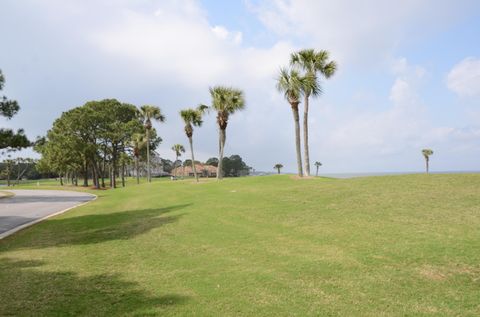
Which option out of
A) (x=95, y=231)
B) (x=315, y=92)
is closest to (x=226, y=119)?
(x=315, y=92)

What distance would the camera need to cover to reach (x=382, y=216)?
41.1ft

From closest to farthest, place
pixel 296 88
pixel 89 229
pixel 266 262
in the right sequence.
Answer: pixel 266 262, pixel 89 229, pixel 296 88

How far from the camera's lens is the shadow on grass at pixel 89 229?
12.4 m

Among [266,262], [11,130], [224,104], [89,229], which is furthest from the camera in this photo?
[224,104]

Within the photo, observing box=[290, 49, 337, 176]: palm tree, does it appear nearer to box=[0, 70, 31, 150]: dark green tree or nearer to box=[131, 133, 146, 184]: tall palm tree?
box=[0, 70, 31, 150]: dark green tree

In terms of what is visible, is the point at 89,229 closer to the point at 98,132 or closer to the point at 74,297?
the point at 74,297

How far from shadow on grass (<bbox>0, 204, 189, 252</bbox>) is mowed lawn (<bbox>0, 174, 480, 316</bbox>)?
0.26ft

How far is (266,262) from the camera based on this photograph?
27.8 ft

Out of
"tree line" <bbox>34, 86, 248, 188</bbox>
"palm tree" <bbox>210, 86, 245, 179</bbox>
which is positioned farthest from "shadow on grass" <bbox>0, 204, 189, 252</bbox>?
"tree line" <bbox>34, 86, 248, 188</bbox>

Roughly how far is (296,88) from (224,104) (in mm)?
11667

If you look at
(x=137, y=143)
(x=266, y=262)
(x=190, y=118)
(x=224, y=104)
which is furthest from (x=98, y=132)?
(x=266, y=262)

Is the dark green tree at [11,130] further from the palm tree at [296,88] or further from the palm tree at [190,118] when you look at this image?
the palm tree at [190,118]

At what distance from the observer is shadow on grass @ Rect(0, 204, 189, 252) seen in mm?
→ 12377

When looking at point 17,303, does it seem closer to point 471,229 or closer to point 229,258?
point 229,258
